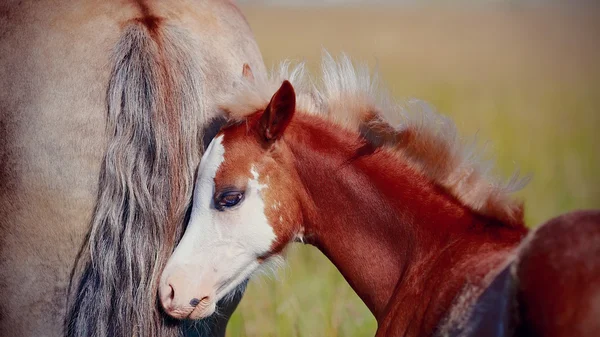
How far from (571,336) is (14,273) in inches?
89.5

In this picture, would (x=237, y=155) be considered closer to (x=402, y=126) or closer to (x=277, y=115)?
(x=277, y=115)

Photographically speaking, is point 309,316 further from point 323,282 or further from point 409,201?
point 409,201

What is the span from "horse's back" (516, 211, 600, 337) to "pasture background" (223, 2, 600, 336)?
3.53 feet

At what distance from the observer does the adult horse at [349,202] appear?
308 centimetres

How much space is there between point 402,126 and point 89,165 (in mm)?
1388

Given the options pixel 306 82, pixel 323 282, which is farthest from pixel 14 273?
pixel 323 282

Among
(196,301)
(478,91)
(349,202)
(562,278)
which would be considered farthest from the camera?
(478,91)

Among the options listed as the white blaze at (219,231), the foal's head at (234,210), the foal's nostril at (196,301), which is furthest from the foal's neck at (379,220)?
the foal's nostril at (196,301)

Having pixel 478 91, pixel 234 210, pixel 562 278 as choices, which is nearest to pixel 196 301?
pixel 234 210

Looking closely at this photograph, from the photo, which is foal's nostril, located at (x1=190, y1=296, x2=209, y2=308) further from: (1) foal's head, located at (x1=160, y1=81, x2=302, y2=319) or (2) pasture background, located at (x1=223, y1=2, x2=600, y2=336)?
(2) pasture background, located at (x1=223, y1=2, x2=600, y2=336)

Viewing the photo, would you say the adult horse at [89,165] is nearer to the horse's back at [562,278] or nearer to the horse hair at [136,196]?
the horse hair at [136,196]

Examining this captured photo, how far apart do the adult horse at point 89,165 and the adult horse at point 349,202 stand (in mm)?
194

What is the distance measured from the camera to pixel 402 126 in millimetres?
3303

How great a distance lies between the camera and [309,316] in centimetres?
501
